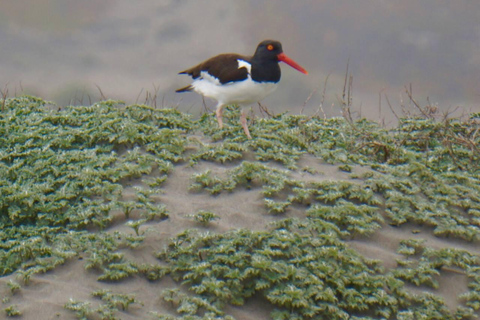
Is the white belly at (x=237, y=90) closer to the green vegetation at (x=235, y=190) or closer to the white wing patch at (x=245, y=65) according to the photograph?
the white wing patch at (x=245, y=65)

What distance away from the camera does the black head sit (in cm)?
924

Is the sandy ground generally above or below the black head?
below

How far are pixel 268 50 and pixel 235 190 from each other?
2.66 meters

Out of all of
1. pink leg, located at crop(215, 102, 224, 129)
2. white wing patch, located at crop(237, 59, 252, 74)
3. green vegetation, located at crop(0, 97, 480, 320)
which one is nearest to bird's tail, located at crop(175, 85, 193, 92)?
green vegetation, located at crop(0, 97, 480, 320)

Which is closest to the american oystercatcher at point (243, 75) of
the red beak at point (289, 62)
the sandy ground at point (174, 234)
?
the red beak at point (289, 62)

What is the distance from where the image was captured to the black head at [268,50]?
9.24 meters

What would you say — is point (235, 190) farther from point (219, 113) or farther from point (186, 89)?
point (186, 89)

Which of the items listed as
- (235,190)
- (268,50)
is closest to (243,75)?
(268,50)

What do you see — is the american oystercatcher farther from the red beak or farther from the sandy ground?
the sandy ground

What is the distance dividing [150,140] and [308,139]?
244 centimetres

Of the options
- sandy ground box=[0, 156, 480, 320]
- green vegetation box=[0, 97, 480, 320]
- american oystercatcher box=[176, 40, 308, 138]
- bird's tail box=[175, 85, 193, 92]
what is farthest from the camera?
bird's tail box=[175, 85, 193, 92]

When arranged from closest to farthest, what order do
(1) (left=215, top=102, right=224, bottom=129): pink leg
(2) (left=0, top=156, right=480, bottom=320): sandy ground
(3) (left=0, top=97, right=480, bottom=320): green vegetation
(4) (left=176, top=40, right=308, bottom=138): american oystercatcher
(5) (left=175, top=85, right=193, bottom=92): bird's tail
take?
1. (2) (left=0, top=156, right=480, bottom=320): sandy ground
2. (3) (left=0, top=97, right=480, bottom=320): green vegetation
3. (4) (left=176, top=40, right=308, bottom=138): american oystercatcher
4. (1) (left=215, top=102, right=224, bottom=129): pink leg
5. (5) (left=175, top=85, right=193, bottom=92): bird's tail

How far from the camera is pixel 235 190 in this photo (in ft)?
24.2

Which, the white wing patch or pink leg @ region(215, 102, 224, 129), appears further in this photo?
pink leg @ region(215, 102, 224, 129)
